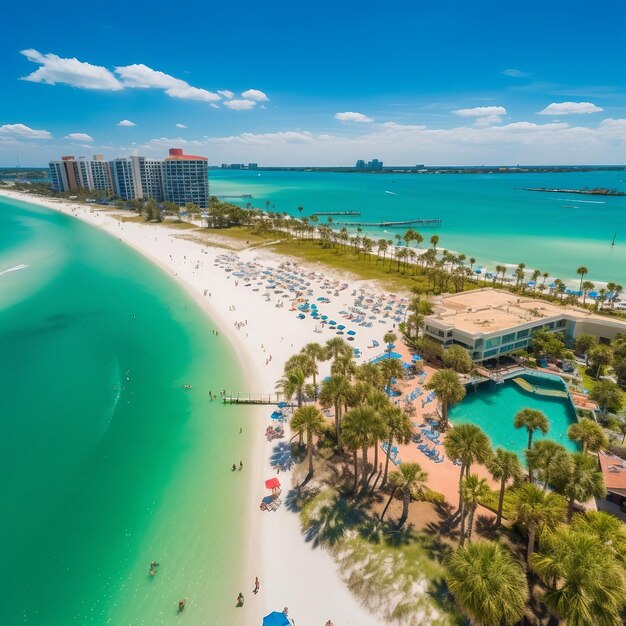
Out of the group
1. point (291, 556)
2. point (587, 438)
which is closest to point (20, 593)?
point (291, 556)

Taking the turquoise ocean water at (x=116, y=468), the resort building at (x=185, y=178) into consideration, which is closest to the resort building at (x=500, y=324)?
the turquoise ocean water at (x=116, y=468)

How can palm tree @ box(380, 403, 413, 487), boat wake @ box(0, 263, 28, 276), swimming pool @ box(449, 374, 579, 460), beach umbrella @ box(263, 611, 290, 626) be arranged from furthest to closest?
boat wake @ box(0, 263, 28, 276)
swimming pool @ box(449, 374, 579, 460)
palm tree @ box(380, 403, 413, 487)
beach umbrella @ box(263, 611, 290, 626)

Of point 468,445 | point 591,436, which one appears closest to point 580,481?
point 468,445

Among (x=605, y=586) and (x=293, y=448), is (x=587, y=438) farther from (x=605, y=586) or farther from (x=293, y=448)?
(x=293, y=448)

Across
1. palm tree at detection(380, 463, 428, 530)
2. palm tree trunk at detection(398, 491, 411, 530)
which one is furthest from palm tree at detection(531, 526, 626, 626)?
palm tree trunk at detection(398, 491, 411, 530)

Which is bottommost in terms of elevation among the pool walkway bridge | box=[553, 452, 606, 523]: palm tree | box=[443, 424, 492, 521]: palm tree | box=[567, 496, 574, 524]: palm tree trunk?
the pool walkway bridge

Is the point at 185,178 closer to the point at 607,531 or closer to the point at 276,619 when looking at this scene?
the point at 276,619

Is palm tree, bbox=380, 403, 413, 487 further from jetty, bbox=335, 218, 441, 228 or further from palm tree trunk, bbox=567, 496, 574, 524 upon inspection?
jetty, bbox=335, 218, 441, 228
